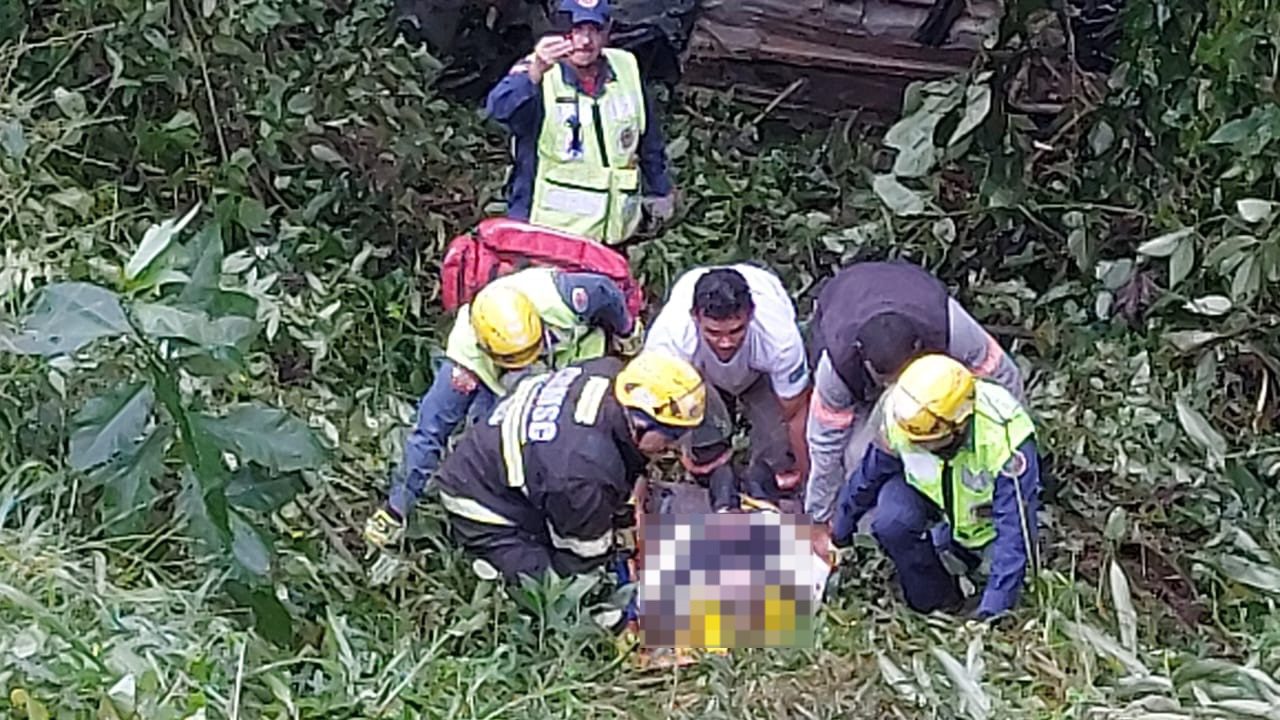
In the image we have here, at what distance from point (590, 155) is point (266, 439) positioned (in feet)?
7.22

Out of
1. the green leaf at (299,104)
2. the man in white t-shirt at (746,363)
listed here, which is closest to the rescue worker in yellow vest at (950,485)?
the man in white t-shirt at (746,363)

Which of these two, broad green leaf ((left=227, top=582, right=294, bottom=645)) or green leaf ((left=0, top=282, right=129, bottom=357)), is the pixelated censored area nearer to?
broad green leaf ((left=227, top=582, right=294, bottom=645))

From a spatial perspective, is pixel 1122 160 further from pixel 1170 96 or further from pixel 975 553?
pixel 975 553

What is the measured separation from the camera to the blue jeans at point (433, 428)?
473cm

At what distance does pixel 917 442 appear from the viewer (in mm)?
4184

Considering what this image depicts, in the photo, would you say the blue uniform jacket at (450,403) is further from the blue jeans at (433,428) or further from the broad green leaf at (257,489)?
the broad green leaf at (257,489)

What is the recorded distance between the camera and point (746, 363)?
15.8 feet

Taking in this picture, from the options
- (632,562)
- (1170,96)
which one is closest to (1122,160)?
(1170,96)

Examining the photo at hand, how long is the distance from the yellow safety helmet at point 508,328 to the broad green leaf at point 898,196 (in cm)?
136

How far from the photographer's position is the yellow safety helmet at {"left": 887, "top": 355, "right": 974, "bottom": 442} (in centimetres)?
408

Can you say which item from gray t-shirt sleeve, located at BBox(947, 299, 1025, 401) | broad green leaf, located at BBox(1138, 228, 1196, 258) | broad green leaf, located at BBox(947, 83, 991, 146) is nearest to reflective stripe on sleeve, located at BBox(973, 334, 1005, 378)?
gray t-shirt sleeve, located at BBox(947, 299, 1025, 401)

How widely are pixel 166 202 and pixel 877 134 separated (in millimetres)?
2604

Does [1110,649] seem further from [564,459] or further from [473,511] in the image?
[473,511]

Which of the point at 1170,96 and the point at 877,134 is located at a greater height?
the point at 1170,96
